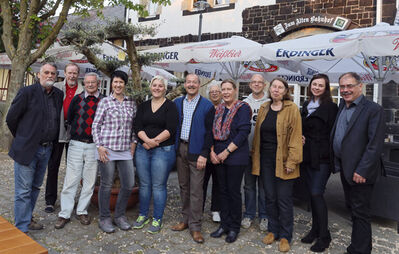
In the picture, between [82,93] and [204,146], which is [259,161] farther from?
[82,93]

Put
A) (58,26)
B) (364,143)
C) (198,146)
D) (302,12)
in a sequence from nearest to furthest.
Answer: (364,143) < (198,146) < (58,26) < (302,12)

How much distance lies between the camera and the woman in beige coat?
3309 mm

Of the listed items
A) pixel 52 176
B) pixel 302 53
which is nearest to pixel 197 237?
pixel 52 176

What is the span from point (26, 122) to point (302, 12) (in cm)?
873

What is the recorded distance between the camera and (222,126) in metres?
3.56

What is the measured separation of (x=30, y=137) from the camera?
3.32 metres

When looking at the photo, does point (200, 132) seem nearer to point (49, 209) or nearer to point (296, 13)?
point (49, 209)

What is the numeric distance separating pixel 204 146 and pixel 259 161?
2.22ft

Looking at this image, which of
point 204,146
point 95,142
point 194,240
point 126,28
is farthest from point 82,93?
point 194,240

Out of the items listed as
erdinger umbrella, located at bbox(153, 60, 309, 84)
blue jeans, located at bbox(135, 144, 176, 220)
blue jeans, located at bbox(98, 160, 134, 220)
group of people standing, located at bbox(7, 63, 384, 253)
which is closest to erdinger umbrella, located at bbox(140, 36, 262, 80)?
group of people standing, located at bbox(7, 63, 384, 253)

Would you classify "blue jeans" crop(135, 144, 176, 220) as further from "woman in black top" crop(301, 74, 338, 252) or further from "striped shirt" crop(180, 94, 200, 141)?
"woman in black top" crop(301, 74, 338, 252)

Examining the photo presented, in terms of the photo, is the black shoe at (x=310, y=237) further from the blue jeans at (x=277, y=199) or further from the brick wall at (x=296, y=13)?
the brick wall at (x=296, y=13)

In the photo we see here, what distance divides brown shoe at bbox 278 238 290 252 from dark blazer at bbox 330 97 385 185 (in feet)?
3.14

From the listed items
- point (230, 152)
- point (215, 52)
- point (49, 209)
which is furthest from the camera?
point (215, 52)
